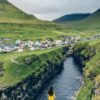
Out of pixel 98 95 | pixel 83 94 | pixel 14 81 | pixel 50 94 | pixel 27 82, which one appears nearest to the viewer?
pixel 50 94

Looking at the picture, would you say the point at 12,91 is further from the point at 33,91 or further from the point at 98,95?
the point at 98,95

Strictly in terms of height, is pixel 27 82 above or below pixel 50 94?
below

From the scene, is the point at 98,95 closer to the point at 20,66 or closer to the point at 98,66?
the point at 98,66

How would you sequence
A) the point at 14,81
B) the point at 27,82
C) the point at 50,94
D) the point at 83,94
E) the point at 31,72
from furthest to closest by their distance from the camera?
the point at 31,72 → the point at 27,82 → the point at 14,81 → the point at 83,94 → the point at 50,94

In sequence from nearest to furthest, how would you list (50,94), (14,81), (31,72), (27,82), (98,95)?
(50,94)
(98,95)
(14,81)
(27,82)
(31,72)

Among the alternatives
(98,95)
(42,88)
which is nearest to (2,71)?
(42,88)

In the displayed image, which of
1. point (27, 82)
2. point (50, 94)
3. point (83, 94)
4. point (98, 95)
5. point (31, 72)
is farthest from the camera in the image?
point (31, 72)

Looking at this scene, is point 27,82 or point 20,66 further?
point 20,66

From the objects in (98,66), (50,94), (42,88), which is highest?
(50,94)

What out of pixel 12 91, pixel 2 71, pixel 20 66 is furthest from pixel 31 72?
pixel 12 91
